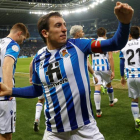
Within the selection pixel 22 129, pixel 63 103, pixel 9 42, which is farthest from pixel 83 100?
pixel 22 129

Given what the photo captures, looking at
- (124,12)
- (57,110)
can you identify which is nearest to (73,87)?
(57,110)

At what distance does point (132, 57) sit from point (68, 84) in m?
2.57

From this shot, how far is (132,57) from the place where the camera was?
414 centimetres

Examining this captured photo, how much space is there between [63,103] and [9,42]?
53.1 inches

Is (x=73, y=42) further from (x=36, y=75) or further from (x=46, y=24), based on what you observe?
(x=36, y=75)

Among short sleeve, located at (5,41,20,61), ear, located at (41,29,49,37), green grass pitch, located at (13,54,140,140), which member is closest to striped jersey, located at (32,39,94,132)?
ear, located at (41,29,49,37)

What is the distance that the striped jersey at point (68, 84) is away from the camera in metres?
1.95

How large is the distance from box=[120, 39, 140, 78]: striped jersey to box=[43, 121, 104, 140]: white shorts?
248 cm

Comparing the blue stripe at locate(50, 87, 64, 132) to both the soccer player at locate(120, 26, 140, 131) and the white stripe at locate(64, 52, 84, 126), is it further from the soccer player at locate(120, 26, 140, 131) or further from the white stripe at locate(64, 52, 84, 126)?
the soccer player at locate(120, 26, 140, 131)

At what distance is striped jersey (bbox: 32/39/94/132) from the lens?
195 centimetres

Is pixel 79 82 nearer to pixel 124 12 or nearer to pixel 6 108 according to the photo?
pixel 124 12

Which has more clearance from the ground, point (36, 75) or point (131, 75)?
point (36, 75)

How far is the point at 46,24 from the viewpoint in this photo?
201 cm

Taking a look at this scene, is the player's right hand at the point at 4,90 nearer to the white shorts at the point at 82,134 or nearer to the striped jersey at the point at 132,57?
the white shorts at the point at 82,134
